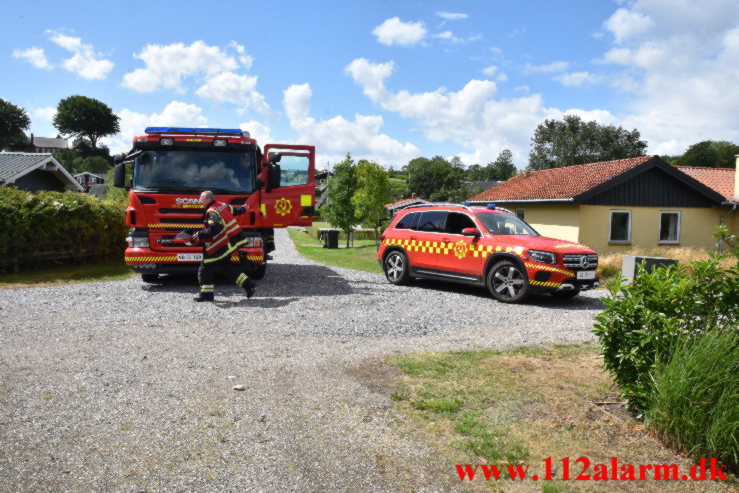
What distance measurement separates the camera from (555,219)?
856 inches

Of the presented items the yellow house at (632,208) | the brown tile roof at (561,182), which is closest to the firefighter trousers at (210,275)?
the yellow house at (632,208)

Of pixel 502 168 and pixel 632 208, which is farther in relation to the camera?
pixel 502 168

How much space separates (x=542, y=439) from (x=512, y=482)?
2.07 ft

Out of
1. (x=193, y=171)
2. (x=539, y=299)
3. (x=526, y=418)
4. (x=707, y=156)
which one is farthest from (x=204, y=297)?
(x=707, y=156)

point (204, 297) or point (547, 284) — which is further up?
point (547, 284)

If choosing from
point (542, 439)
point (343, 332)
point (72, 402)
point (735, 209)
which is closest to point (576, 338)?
point (343, 332)

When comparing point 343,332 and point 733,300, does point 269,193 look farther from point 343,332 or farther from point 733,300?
point 733,300

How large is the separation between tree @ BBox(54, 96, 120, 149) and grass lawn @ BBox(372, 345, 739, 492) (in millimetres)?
123746

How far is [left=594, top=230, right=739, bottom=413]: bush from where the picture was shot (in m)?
3.78

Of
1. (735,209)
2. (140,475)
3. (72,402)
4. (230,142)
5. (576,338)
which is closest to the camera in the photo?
(140,475)

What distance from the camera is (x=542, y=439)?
364 cm

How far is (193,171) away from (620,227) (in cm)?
1723

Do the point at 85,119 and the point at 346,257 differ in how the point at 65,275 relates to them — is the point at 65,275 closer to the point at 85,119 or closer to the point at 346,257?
the point at 346,257

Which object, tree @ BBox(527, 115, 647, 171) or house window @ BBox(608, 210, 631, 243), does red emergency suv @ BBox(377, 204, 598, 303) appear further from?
tree @ BBox(527, 115, 647, 171)
